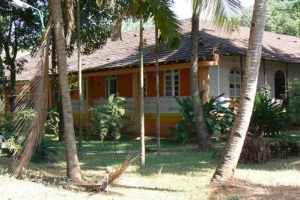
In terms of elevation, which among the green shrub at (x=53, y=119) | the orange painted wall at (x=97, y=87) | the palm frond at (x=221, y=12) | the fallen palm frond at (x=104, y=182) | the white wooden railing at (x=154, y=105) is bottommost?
the fallen palm frond at (x=104, y=182)

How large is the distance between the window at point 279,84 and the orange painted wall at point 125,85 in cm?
710

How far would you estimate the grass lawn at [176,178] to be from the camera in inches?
321

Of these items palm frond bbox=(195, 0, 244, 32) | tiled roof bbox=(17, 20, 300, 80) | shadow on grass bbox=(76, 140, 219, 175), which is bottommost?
shadow on grass bbox=(76, 140, 219, 175)

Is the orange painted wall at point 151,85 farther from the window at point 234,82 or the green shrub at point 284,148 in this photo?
the green shrub at point 284,148

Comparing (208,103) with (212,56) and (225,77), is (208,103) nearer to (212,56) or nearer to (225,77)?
(212,56)

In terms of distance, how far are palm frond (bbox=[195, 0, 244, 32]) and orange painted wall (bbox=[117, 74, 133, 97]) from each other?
13549 millimetres

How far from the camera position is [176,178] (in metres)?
9.88

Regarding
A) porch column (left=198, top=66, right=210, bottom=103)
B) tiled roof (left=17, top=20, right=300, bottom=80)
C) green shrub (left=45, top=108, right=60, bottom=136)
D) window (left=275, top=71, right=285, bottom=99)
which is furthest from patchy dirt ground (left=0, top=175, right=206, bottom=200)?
window (left=275, top=71, right=285, bottom=99)

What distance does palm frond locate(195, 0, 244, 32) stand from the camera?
28.8 ft

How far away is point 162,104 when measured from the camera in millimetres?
20656

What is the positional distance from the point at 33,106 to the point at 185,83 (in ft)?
39.5

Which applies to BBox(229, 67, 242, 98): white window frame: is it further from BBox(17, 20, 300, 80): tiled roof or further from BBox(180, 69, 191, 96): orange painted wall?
BBox(180, 69, 191, 96): orange painted wall

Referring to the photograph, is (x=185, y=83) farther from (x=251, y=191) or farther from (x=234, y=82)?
(x=251, y=191)

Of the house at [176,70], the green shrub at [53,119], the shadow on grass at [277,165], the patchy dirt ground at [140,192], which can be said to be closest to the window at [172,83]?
the house at [176,70]
